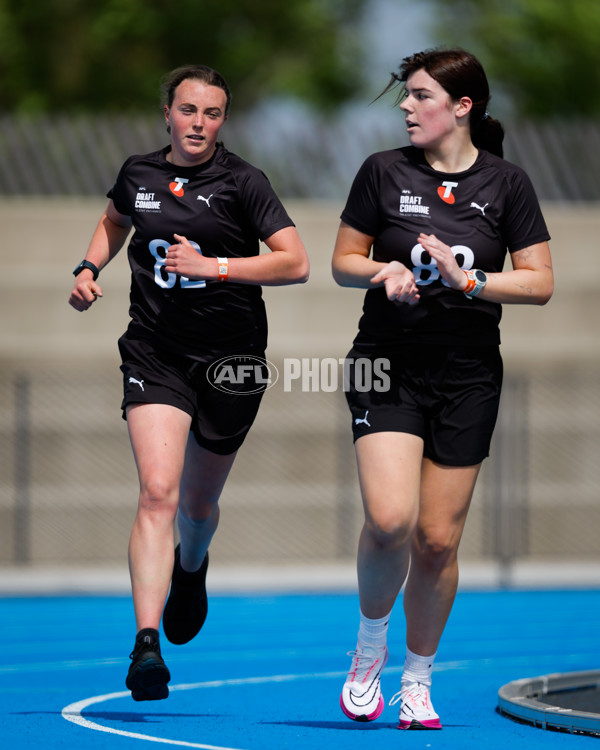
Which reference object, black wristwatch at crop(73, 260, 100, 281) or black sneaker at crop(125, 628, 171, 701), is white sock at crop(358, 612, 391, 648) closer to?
black sneaker at crop(125, 628, 171, 701)

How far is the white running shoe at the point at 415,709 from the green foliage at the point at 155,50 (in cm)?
2838

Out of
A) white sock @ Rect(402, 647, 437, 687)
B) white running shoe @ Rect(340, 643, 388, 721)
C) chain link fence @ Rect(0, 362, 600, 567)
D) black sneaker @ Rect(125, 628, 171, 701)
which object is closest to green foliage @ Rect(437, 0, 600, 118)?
chain link fence @ Rect(0, 362, 600, 567)

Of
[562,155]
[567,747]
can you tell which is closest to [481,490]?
[562,155]

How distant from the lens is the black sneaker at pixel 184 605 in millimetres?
6277

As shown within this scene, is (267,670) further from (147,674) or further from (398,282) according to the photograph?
(398,282)

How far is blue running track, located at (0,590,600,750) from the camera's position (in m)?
5.37

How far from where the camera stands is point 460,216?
5102 millimetres

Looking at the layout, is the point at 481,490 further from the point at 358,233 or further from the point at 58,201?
the point at 358,233

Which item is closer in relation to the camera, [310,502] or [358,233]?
[358,233]

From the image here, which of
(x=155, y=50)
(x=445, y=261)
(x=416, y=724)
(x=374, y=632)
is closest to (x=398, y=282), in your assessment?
(x=445, y=261)

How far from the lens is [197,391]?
5582 mm

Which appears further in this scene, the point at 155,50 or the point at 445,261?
the point at 155,50

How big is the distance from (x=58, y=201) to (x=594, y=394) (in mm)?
6721

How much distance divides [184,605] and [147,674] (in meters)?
1.50
